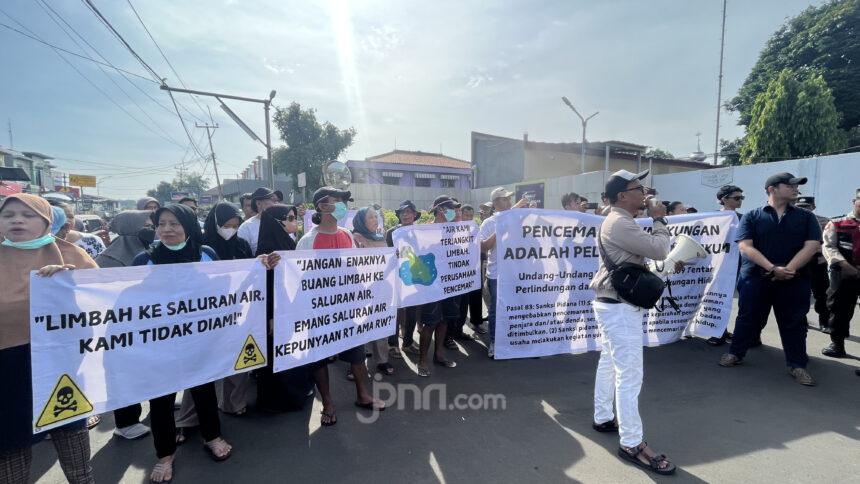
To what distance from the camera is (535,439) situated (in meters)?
2.83

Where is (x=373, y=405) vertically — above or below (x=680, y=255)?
below

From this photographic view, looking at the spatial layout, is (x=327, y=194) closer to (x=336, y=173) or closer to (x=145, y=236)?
(x=145, y=236)

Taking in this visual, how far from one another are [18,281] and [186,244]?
2.65 ft

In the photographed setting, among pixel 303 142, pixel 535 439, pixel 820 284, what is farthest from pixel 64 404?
pixel 303 142

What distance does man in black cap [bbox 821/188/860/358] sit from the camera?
4.31m

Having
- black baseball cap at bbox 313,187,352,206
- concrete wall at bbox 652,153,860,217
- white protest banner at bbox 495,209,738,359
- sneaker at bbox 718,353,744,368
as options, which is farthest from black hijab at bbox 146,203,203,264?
concrete wall at bbox 652,153,860,217

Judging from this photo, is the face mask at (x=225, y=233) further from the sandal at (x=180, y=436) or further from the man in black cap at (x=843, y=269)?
the man in black cap at (x=843, y=269)

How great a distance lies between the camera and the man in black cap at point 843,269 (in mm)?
4309

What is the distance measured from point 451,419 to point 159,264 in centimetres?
242

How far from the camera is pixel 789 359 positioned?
3.86 meters

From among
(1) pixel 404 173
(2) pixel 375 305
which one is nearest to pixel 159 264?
(2) pixel 375 305

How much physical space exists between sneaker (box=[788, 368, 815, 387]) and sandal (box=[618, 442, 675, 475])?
7.78ft

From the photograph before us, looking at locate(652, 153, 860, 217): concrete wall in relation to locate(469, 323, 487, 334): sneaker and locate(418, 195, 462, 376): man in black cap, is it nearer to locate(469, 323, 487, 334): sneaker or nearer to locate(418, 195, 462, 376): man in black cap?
locate(469, 323, 487, 334): sneaker

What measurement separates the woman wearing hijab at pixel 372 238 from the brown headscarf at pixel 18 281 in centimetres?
Answer: 239
